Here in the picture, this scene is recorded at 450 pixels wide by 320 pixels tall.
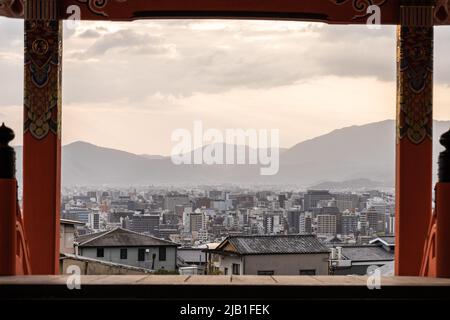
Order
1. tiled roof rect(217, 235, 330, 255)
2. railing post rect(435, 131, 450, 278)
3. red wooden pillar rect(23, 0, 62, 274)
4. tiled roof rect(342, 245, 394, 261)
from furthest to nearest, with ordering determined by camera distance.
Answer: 1. tiled roof rect(342, 245, 394, 261)
2. tiled roof rect(217, 235, 330, 255)
3. red wooden pillar rect(23, 0, 62, 274)
4. railing post rect(435, 131, 450, 278)

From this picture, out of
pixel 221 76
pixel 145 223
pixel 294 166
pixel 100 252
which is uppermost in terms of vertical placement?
pixel 221 76

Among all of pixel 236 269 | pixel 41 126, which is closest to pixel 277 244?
pixel 236 269

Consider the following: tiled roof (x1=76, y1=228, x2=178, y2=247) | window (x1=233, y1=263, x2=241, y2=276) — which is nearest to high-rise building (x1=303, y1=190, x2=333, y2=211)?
window (x1=233, y1=263, x2=241, y2=276)

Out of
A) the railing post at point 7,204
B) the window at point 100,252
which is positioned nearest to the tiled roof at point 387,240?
the window at point 100,252

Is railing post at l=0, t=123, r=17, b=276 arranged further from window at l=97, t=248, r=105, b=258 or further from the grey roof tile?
the grey roof tile

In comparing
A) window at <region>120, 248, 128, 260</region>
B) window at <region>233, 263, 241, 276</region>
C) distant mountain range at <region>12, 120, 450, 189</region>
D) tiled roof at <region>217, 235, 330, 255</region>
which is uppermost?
distant mountain range at <region>12, 120, 450, 189</region>

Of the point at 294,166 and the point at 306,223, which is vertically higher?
the point at 294,166

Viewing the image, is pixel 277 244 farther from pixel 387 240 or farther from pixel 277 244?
pixel 387 240
